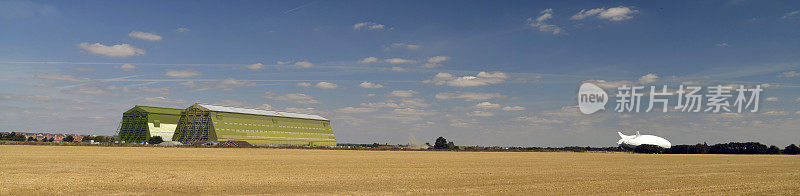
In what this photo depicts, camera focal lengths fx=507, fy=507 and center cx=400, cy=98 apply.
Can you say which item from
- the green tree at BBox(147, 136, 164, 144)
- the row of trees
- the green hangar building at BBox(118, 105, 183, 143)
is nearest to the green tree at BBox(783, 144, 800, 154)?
the row of trees

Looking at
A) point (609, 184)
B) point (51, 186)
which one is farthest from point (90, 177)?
point (609, 184)

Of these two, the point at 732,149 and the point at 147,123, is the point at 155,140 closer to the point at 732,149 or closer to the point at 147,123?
the point at 147,123

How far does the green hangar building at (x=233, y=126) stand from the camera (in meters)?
167

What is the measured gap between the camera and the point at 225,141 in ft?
541

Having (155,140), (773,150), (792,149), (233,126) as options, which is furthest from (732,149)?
(155,140)

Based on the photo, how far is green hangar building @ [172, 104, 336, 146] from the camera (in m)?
167

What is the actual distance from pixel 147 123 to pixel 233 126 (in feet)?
92.8

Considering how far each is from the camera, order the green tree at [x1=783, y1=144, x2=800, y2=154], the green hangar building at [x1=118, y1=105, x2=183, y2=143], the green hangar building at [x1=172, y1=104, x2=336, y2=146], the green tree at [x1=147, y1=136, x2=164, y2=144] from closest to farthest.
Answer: the green tree at [x1=783, y1=144, x2=800, y2=154]
the green tree at [x1=147, y1=136, x2=164, y2=144]
the green hangar building at [x1=172, y1=104, x2=336, y2=146]
the green hangar building at [x1=118, y1=105, x2=183, y2=143]

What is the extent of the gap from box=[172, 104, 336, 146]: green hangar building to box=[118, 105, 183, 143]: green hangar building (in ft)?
19.3

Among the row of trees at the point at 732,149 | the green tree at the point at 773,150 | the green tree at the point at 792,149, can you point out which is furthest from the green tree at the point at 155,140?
the green tree at the point at 792,149

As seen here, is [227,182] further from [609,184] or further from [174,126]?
[174,126]

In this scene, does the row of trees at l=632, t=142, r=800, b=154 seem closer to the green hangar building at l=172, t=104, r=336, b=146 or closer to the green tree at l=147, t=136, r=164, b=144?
the green hangar building at l=172, t=104, r=336, b=146

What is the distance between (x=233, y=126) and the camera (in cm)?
17288

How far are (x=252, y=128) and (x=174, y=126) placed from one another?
28.8m
